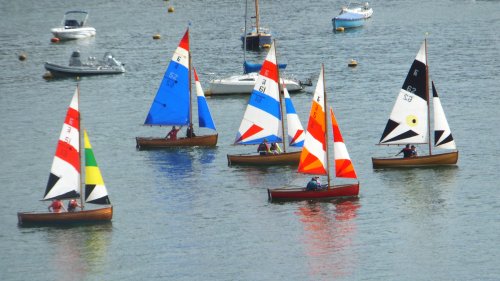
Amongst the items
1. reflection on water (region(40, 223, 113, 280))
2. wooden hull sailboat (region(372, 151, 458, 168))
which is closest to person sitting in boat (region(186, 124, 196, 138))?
wooden hull sailboat (region(372, 151, 458, 168))

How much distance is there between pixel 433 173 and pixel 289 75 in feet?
162

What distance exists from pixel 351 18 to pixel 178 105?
82.4 m

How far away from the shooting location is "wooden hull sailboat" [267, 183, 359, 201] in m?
90.7

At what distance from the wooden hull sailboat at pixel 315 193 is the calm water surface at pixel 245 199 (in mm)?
725

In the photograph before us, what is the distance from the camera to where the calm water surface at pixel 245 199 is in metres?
79.3

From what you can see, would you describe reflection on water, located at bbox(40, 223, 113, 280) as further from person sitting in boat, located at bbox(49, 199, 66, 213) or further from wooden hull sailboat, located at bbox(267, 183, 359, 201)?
wooden hull sailboat, located at bbox(267, 183, 359, 201)

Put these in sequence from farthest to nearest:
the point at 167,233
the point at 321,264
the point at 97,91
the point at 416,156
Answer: the point at 97,91 < the point at 416,156 < the point at 167,233 < the point at 321,264

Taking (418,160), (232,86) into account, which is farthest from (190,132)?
(232,86)

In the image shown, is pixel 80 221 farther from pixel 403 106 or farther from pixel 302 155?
pixel 403 106

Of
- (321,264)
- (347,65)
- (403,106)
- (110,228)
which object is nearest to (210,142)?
(403,106)

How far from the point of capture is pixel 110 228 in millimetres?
86500

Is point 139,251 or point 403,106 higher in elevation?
point 403,106

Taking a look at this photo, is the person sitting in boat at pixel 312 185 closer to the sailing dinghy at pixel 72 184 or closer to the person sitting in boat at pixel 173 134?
the sailing dinghy at pixel 72 184

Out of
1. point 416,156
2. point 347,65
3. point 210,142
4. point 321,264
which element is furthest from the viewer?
point 347,65
